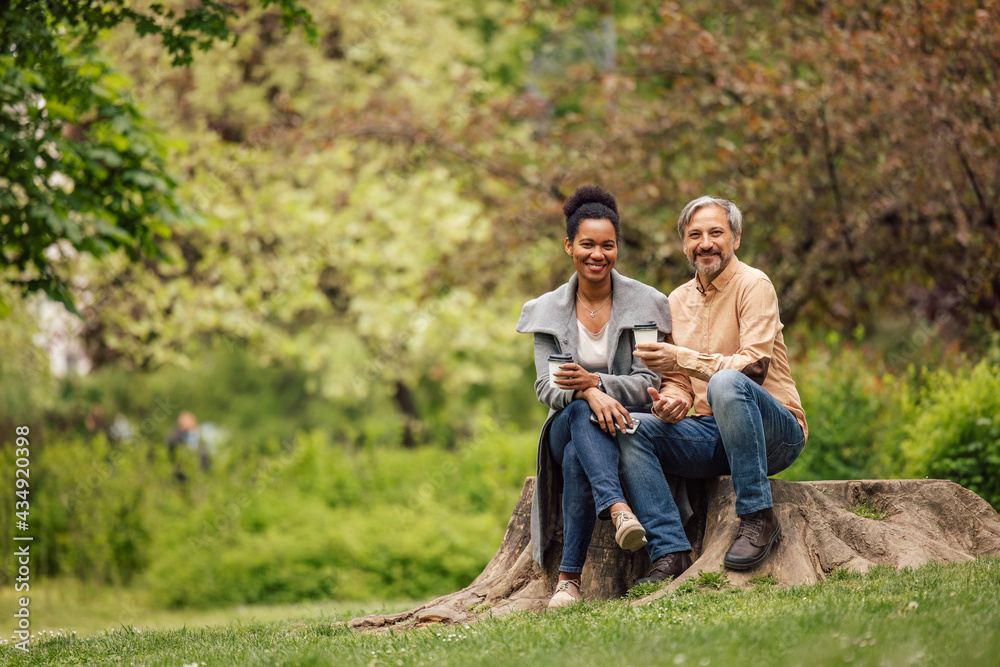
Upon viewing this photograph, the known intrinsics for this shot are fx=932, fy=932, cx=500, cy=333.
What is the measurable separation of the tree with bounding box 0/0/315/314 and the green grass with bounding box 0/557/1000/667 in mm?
3648

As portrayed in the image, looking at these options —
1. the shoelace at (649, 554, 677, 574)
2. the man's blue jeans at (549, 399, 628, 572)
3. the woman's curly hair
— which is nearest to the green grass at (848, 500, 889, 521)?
the shoelace at (649, 554, 677, 574)

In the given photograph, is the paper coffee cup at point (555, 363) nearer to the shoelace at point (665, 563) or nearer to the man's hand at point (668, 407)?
the man's hand at point (668, 407)

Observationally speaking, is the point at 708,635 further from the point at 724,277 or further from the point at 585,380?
the point at 724,277

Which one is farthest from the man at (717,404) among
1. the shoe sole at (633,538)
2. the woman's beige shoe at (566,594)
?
the woman's beige shoe at (566,594)

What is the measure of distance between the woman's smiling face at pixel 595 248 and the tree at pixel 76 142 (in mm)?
2784

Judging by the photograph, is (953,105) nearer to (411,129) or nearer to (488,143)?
(488,143)

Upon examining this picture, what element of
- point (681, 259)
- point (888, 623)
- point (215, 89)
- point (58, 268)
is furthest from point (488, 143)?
point (888, 623)

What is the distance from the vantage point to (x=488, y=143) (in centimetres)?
1084

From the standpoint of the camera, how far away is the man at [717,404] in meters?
3.99

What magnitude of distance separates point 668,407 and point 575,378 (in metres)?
0.43

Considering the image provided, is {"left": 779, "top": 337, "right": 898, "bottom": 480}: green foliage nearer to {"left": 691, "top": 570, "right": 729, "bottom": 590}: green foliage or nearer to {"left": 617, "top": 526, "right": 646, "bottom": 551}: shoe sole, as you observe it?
{"left": 691, "top": 570, "right": 729, "bottom": 590}: green foliage

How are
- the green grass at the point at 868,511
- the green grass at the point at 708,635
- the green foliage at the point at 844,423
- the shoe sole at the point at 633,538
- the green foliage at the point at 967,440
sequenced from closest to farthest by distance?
the green grass at the point at 708,635 < the shoe sole at the point at 633,538 < the green grass at the point at 868,511 < the green foliage at the point at 967,440 < the green foliage at the point at 844,423

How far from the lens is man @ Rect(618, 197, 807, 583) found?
13.1 feet

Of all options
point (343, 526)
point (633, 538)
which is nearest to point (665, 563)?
point (633, 538)
